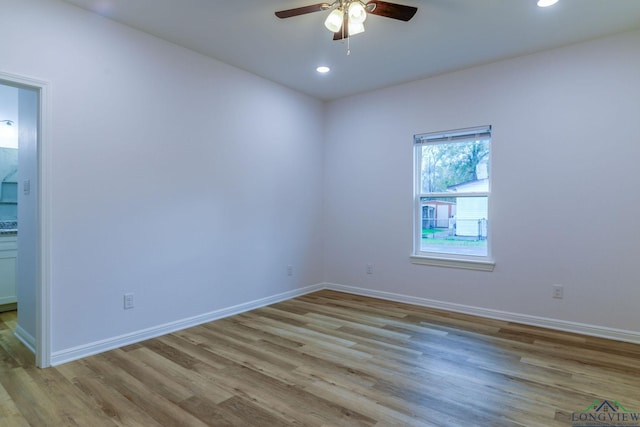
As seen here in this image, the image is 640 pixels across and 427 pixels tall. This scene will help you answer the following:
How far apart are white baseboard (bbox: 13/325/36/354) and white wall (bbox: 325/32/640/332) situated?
11.7 ft

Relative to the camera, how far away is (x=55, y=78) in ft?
8.59

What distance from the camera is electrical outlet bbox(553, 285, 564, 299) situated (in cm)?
341

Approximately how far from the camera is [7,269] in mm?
4023

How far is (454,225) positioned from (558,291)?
1.20 meters

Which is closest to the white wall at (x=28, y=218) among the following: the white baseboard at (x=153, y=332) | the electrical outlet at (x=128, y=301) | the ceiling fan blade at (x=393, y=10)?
the white baseboard at (x=153, y=332)

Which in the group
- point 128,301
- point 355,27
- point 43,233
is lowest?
point 128,301

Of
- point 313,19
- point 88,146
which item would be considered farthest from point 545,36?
point 88,146

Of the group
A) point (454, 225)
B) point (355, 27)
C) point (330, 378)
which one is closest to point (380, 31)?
point (355, 27)

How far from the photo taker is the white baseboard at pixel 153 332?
8.80ft

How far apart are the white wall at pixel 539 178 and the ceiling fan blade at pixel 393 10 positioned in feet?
6.25

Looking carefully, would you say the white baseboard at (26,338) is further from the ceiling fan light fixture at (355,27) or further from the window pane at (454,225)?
the window pane at (454,225)

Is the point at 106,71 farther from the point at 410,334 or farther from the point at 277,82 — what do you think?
the point at 410,334

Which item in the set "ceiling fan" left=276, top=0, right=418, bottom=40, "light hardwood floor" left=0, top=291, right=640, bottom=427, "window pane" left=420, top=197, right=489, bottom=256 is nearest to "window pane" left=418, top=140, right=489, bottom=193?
"window pane" left=420, top=197, right=489, bottom=256

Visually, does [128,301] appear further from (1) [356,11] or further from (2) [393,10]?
(2) [393,10]
